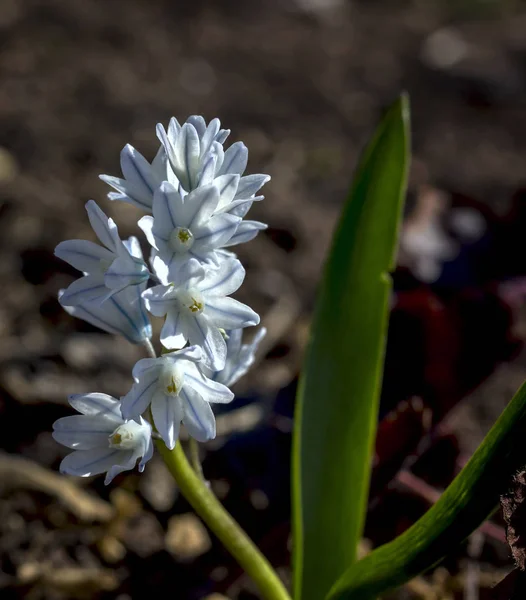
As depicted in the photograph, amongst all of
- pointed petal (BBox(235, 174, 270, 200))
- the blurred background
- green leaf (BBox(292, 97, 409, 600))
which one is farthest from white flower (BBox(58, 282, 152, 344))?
the blurred background

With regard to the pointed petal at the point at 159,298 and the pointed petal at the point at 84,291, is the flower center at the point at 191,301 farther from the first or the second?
the pointed petal at the point at 84,291

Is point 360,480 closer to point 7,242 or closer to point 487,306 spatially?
point 487,306

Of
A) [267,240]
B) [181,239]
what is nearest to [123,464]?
[181,239]

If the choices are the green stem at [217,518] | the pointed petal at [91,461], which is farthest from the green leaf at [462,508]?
the pointed petal at [91,461]

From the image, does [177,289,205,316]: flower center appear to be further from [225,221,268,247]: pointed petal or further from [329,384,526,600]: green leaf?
[329,384,526,600]: green leaf

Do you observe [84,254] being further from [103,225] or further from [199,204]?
[199,204]
